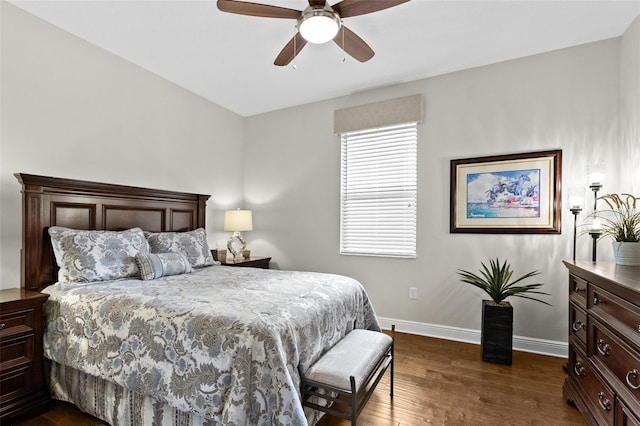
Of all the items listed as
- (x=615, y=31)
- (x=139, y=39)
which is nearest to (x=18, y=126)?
(x=139, y=39)

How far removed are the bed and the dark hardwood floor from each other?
0.41 metres

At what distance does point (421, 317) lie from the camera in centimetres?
337

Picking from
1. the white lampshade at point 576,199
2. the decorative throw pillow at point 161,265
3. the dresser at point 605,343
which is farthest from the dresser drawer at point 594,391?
the decorative throw pillow at point 161,265

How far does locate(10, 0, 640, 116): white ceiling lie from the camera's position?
2.30m

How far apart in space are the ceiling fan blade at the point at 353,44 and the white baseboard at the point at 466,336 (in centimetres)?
278

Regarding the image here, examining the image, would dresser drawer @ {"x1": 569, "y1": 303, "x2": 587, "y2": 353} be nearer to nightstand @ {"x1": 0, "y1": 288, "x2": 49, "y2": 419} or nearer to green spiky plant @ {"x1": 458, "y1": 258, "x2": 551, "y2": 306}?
green spiky plant @ {"x1": 458, "y1": 258, "x2": 551, "y2": 306}

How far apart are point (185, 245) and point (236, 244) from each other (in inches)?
53.8

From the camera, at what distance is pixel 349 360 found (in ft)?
5.57

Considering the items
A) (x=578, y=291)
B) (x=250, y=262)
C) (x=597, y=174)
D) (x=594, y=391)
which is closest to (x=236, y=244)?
(x=250, y=262)

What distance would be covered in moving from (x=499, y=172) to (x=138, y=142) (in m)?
3.75

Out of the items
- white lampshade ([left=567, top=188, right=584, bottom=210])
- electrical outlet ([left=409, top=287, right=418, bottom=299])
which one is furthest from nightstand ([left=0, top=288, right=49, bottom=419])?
white lampshade ([left=567, top=188, right=584, bottom=210])

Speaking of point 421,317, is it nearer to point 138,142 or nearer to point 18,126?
point 138,142

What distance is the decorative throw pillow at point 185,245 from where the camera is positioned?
114 inches

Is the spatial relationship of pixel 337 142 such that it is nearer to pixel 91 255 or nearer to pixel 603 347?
pixel 91 255
